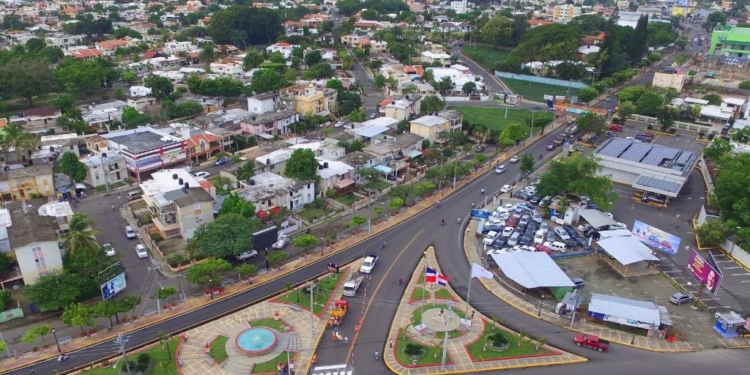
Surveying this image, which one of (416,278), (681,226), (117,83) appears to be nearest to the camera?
(416,278)

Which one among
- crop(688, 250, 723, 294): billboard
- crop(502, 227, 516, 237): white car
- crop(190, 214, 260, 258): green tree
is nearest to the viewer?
crop(688, 250, 723, 294): billboard

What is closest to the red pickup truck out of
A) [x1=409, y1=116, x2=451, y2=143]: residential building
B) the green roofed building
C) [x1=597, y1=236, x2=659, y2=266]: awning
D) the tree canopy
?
[x1=597, y1=236, x2=659, y2=266]: awning

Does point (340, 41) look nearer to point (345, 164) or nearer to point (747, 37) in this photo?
point (345, 164)

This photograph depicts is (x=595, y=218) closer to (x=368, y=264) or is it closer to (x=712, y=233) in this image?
(x=712, y=233)

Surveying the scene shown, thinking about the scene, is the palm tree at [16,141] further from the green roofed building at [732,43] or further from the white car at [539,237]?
the green roofed building at [732,43]

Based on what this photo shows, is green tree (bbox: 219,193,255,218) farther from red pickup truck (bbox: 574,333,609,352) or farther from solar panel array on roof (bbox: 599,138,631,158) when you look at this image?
solar panel array on roof (bbox: 599,138,631,158)

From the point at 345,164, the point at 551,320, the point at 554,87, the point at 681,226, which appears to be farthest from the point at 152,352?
the point at 554,87
